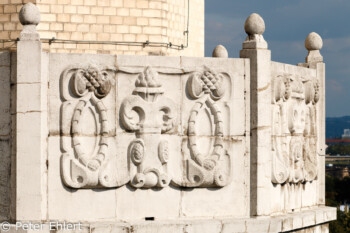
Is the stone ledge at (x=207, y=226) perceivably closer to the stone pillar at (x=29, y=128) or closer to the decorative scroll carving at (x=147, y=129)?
the stone pillar at (x=29, y=128)

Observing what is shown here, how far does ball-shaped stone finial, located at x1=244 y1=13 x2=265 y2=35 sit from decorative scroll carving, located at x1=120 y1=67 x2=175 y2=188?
1.91m

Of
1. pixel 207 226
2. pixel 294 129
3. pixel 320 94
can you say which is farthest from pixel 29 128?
pixel 320 94

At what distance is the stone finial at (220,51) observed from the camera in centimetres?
1845

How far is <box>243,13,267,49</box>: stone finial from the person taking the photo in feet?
41.2

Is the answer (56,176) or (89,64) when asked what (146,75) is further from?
(56,176)

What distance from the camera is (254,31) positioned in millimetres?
12625

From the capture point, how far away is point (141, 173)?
11.8m

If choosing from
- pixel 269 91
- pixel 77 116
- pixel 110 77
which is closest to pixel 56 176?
pixel 77 116

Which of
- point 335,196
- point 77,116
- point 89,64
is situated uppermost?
point 89,64

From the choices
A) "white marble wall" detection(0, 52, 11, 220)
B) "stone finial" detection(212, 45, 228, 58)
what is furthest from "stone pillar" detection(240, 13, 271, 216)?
"stone finial" detection(212, 45, 228, 58)

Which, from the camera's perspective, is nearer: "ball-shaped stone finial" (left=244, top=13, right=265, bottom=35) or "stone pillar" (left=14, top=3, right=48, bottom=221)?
"stone pillar" (left=14, top=3, right=48, bottom=221)

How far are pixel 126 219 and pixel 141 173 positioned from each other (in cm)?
76

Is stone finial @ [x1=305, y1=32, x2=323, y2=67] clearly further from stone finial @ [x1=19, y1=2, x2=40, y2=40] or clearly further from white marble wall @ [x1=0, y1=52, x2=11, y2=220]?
white marble wall @ [x1=0, y1=52, x2=11, y2=220]

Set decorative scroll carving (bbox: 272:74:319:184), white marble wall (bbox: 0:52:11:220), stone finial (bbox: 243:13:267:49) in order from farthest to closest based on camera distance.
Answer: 1. decorative scroll carving (bbox: 272:74:319:184)
2. stone finial (bbox: 243:13:267:49)
3. white marble wall (bbox: 0:52:11:220)
